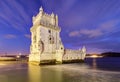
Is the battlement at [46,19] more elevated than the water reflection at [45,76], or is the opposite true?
the battlement at [46,19]

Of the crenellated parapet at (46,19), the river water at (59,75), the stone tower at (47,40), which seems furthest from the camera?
the crenellated parapet at (46,19)

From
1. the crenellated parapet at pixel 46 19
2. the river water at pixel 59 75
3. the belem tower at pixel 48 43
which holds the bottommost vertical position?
→ the river water at pixel 59 75

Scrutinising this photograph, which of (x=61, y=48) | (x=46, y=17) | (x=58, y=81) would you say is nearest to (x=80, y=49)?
(x=61, y=48)

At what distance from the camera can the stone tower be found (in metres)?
30.1

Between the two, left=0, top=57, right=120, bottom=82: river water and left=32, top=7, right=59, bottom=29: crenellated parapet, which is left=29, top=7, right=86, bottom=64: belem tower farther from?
left=0, top=57, right=120, bottom=82: river water

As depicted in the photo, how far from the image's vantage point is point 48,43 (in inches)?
1271

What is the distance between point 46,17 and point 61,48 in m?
9.32

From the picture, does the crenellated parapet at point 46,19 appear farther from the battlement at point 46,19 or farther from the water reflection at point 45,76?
the water reflection at point 45,76

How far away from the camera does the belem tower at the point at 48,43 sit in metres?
30.2

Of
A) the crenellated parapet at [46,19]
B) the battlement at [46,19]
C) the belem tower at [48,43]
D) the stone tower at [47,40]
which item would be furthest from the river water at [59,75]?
the battlement at [46,19]

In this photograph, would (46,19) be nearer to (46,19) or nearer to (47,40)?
(46,19)

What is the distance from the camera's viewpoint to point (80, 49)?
1578 inches

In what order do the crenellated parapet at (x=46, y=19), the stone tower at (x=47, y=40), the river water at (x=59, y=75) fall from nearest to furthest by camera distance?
the river water at (x=59, y=75) → the stone tower at (x=47, y=40) → the crenellated parapet at (x=46, y=19)

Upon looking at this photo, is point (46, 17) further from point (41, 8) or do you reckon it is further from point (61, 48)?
point (61, 48)
